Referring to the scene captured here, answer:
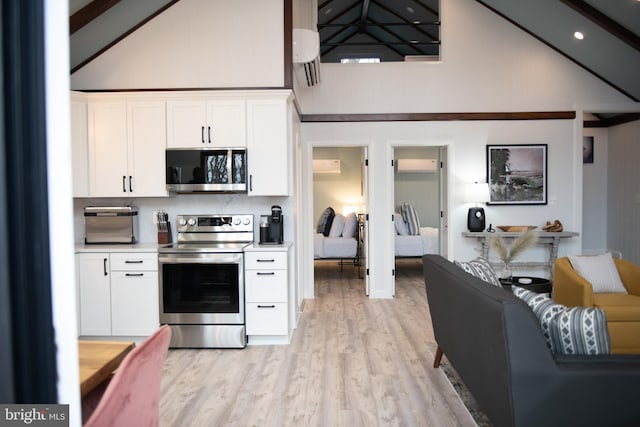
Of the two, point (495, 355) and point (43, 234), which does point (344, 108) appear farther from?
point (43, 234)

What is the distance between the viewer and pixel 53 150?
0.65 m

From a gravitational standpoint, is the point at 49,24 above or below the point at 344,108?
below

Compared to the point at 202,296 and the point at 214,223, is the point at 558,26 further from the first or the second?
the point at 202,296

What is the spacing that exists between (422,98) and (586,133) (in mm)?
3543

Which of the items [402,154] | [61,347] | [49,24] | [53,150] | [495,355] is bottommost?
[495,355]

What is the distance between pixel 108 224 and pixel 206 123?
140cm

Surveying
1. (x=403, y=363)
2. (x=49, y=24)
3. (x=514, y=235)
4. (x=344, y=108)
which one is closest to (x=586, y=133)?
(x=514, y=235)

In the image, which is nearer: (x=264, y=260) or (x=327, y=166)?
(x=264, y=260)

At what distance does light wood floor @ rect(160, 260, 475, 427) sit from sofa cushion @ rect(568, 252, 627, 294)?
4.84ft

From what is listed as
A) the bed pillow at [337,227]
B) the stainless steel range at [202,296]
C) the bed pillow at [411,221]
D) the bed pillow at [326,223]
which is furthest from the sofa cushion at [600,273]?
the bed pillow at [326,223]

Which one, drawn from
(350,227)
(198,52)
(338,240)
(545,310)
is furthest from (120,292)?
(350,227)

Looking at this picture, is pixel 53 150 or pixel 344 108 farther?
pixel 344 108

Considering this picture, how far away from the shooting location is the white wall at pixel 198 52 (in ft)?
13.8

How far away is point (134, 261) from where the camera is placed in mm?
3875
